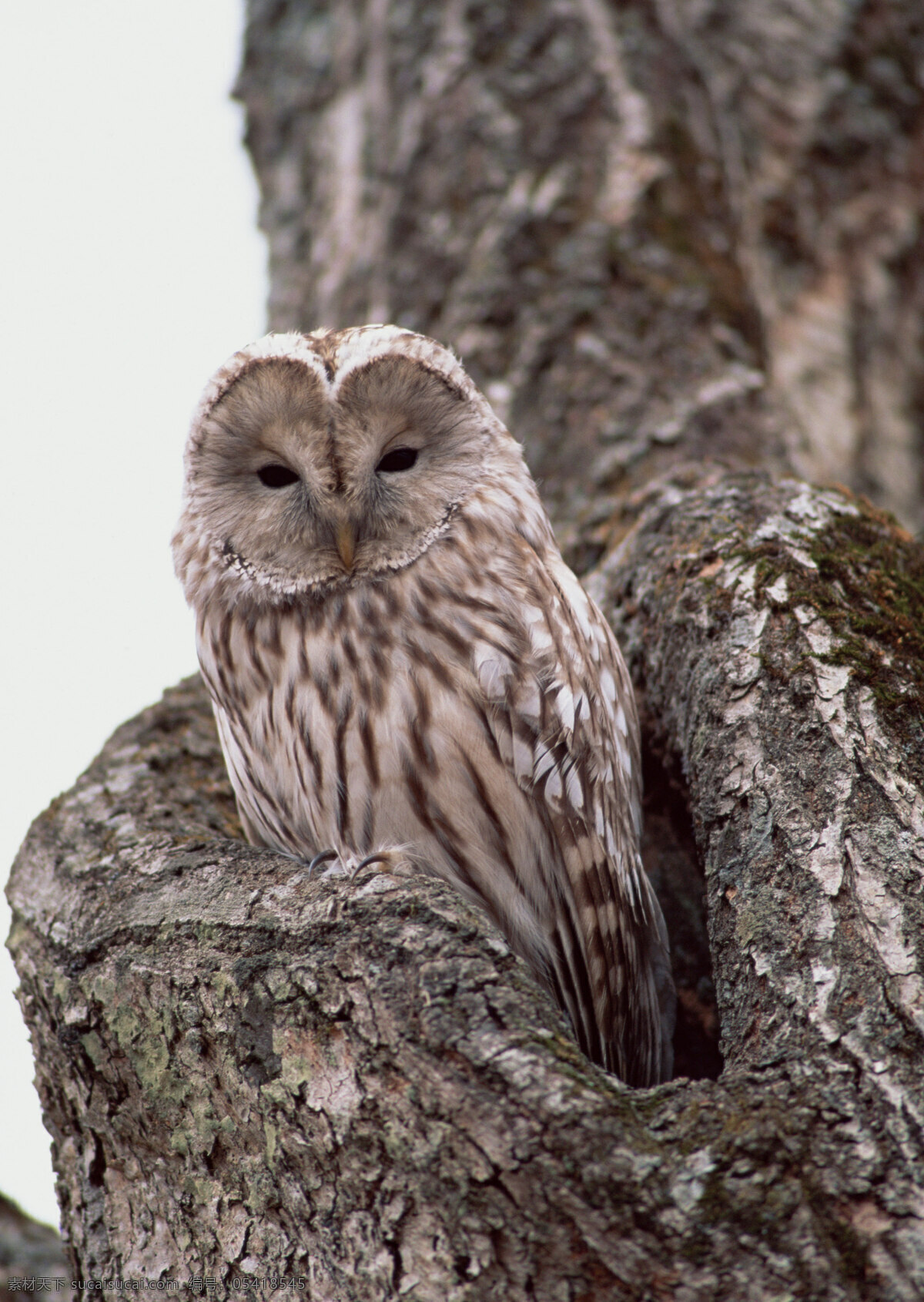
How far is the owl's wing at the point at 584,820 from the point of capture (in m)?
2.15

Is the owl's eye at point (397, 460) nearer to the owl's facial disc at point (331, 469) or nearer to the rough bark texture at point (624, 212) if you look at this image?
the owl's facial disc at point (331, 469)

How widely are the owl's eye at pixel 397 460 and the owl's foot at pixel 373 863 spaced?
0.80 meters

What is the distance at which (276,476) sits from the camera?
237 centimetres

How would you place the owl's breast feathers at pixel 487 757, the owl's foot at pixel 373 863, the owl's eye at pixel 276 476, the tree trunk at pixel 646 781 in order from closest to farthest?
the tree trunk at pixel 646 781
the owl's foot at pixel 373 863
the owl's breast feathers at pixel 487 757
the owl's eye at pixel 276 476

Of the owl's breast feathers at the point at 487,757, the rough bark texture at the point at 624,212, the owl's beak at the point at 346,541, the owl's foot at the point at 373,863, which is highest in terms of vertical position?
the rough bark texture at the point at 624,212

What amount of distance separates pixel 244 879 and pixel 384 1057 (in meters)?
0.51

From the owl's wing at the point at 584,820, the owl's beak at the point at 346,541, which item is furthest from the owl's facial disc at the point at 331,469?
the owl's wing at the point at 584,820

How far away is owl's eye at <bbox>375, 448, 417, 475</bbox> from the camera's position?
2354mm

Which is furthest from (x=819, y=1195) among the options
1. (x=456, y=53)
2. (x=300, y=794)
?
(x=456, y=53)

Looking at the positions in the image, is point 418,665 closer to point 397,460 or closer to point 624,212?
point 397,460

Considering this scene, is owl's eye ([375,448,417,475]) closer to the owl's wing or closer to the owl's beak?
the owl's beak

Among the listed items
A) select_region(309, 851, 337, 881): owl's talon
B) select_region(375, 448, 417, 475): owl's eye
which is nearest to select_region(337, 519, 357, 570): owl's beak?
select_region(375, 448, 417, 475): owl's eye

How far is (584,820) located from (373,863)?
421 millimetres

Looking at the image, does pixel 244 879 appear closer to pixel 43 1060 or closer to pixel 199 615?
pixel 43 1060
